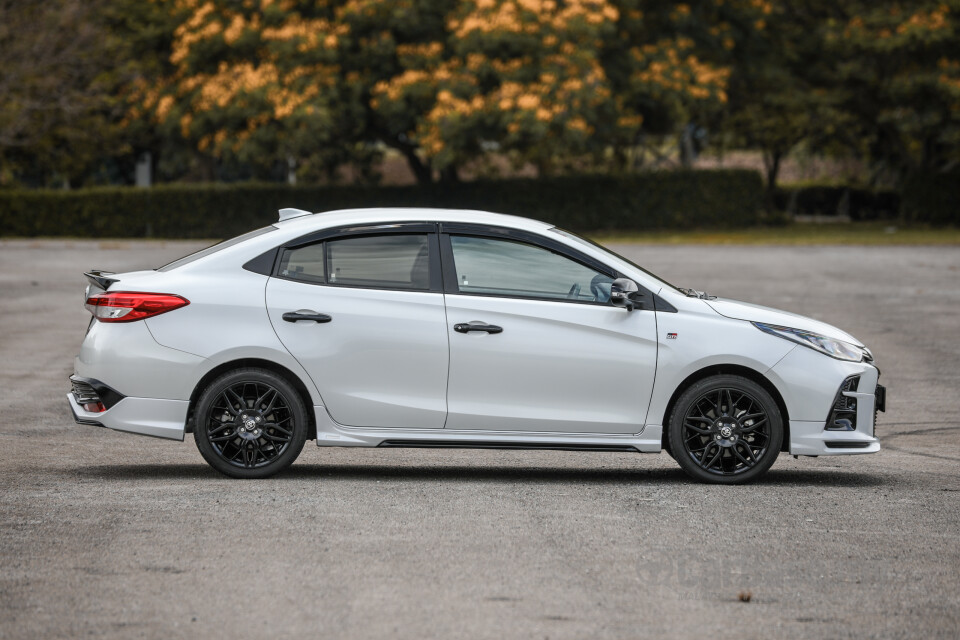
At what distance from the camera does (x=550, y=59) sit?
40469 mm

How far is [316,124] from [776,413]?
33.8m

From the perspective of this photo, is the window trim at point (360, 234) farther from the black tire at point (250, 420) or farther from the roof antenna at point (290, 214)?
the black tire at point (250, 420)

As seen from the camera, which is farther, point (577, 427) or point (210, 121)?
point (210, 121)

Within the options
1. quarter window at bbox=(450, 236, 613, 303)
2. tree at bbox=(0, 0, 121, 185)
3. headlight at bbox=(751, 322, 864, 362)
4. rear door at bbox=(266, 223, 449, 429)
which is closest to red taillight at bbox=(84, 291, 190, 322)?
rear door at bbox=(266, 223, 449, 429)

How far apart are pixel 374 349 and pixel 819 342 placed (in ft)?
8.71

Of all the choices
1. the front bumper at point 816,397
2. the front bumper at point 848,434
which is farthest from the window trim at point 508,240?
the front bumper at point 848,434

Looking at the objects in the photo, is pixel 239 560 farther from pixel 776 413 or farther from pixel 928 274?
pixel 928 274

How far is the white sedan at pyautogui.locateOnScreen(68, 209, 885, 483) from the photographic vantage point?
8.00 metres

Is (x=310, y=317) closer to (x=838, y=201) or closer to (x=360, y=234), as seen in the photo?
(x=360, y=234)

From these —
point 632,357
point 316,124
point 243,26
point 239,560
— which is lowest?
point 239,560

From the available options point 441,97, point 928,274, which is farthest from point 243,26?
point 928,274

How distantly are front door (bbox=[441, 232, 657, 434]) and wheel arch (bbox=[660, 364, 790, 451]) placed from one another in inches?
7.0

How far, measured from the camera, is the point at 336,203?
4609cm

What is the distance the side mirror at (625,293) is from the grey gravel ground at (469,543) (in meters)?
1.10
